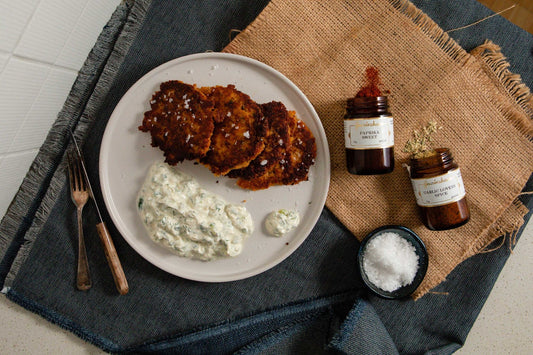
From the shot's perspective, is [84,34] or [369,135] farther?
[84,34]

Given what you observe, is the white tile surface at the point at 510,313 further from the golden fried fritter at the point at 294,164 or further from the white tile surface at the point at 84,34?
the white tile surface at the point at 84,34

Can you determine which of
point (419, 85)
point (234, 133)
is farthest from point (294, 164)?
point (419, 85)

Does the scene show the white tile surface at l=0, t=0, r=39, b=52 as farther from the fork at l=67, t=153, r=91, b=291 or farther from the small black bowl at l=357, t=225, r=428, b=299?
the small black bowl at l=357, t=225, r=428, b=299

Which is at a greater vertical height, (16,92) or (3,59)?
(3,59)

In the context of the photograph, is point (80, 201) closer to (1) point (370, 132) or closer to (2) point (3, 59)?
(2) point (3, 59)

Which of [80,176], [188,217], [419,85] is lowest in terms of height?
[80,176]

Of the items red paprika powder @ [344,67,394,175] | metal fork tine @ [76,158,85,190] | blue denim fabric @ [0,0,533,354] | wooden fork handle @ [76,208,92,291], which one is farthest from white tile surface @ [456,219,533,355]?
metal fork tine @ [76,158,85,190]
